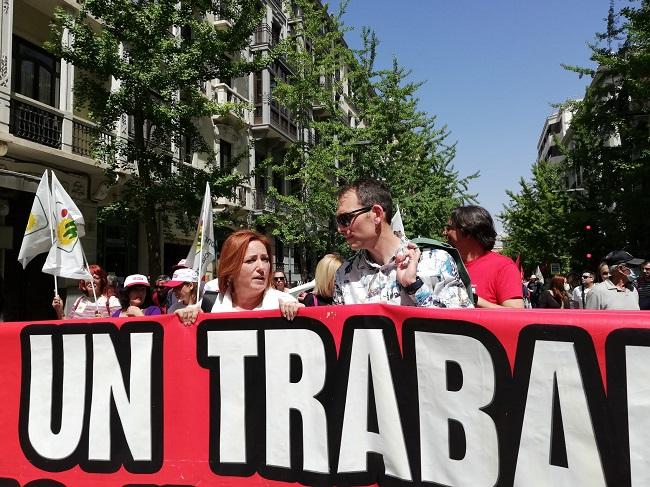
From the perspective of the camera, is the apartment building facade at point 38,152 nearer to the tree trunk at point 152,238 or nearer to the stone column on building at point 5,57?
the stone column on building at point 5,57

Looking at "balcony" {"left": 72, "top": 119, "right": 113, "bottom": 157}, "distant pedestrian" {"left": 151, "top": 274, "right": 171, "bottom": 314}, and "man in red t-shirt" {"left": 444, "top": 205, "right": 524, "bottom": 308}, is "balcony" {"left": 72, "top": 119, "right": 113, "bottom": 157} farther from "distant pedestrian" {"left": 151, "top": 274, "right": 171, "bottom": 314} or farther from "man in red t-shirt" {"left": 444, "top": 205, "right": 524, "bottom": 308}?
"man in red t-shirt" {"left": 444, "top": 205, "right": 524, "bottom": 308}

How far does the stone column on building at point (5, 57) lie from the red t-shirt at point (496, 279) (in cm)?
1032

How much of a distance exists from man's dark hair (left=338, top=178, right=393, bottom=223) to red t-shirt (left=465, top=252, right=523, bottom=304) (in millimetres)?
1020

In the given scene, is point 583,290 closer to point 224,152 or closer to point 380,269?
point 380,269

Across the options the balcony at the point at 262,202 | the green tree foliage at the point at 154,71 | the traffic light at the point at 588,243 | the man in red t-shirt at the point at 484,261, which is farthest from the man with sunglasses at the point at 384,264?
the traffic light at the point at 588,243

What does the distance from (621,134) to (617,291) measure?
1566cm

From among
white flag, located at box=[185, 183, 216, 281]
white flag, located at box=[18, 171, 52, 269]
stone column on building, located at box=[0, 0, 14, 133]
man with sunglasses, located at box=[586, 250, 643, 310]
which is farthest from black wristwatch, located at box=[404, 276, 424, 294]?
stone column on building, located at box=[0, 0, 14, 133]

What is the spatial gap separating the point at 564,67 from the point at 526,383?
22.0 m

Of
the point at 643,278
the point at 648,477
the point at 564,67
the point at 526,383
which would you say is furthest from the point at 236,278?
the point at 564,67

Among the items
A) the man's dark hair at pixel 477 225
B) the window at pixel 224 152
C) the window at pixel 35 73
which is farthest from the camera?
the window at pixel 224 152

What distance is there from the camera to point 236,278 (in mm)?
3139

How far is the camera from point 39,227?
225 inches

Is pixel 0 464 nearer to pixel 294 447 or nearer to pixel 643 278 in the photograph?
pixel 294 447

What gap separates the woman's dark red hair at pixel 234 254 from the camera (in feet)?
10.2
